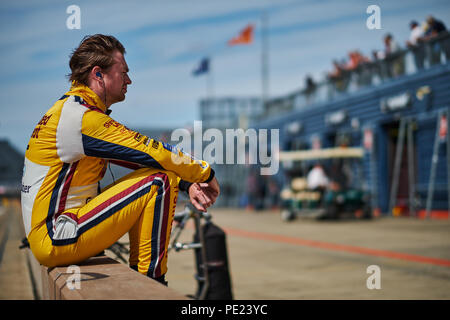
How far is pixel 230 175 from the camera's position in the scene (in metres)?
33.9

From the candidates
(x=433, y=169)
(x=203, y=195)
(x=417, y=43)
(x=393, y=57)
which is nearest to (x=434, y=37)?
(x=417, y=43)

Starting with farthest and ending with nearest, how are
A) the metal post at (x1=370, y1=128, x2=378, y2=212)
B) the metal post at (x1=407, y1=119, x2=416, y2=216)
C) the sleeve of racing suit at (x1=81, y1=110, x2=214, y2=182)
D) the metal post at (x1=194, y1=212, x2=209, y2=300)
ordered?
the metal post at (x1=370, y1=128, x2=378, y2=212) < the metal post at (x1=407, y1=119, x2=416, y2=216) < the metal post at (x1=194, y1=212, x2=209, y2=300) < the sleeve of racing suit at (x1=81, y1=110, x2=214, y2=182)

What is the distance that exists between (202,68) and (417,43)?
59.6 feet

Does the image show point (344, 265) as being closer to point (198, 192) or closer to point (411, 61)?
point (198, 192)

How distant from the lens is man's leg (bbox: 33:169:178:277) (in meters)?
2.94

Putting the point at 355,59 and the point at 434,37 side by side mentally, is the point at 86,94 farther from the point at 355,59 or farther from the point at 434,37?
the point at 355,59

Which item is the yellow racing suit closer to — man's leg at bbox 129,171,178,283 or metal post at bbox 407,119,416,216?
man's leg at bbox 129,171,178,283

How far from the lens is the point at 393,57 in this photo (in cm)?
1877

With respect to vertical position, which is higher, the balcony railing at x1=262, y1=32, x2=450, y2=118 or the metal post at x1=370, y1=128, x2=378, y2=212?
the balcony railing at x1=262, y1=32, x2=450, y2=118

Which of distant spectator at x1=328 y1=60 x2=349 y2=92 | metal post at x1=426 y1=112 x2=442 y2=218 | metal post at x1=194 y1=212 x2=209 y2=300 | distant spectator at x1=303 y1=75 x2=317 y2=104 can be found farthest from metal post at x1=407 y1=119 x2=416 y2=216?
metal post at x1=194 y1=212 x2=209 y2=300

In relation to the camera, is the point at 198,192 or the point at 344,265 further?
the point at 344,265
